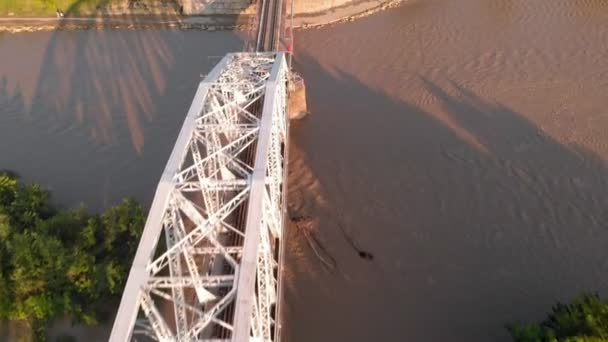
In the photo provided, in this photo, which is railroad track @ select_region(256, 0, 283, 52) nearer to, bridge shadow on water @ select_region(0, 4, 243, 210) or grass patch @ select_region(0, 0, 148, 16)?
bridge shadow on water @ select_region(0, 4, 243, 210)

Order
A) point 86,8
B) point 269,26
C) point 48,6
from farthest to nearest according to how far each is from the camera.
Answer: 1. point 86,8
2. point 48,6
3. point 269,26

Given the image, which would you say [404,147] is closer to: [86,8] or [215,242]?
[215,242]

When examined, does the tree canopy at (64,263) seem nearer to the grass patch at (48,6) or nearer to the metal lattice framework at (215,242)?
the metal lattice framework at (215,242)

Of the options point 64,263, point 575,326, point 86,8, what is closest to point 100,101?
point 64,263

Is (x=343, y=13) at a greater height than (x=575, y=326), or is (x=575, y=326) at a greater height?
(x=343, y=13)

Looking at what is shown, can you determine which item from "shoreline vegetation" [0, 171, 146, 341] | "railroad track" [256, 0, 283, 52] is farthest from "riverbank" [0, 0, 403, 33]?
"shoreline vegetation" [0, 171, 146, 341]

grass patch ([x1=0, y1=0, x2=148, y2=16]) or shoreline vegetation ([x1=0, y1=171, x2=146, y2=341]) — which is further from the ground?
grass patch ([x1=0, y1=0, x2=148, y2=16])
